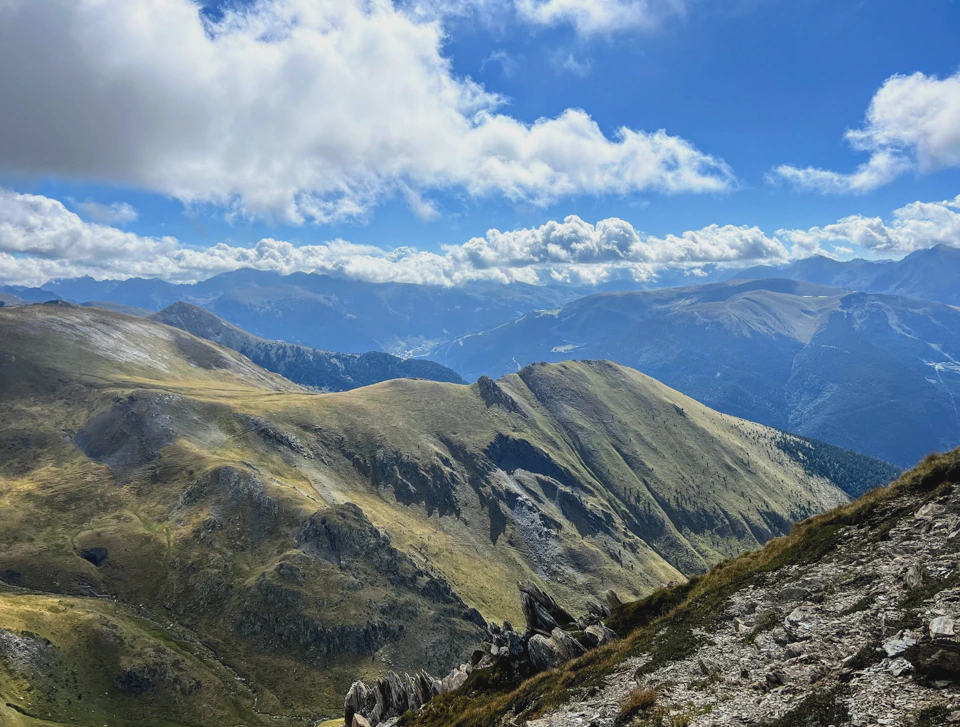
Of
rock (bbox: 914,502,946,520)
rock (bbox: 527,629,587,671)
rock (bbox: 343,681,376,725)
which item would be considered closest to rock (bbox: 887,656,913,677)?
rock (bbox: 914,502,946,520)

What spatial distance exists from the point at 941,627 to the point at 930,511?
46.7 ft

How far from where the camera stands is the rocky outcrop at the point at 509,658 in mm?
49938

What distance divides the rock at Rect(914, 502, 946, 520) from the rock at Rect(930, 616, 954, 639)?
12780 millimetres

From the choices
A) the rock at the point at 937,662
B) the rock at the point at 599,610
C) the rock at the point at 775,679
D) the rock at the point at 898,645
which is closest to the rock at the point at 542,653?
the rock at the point at 599,610

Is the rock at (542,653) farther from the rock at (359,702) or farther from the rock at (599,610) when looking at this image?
the rock at (359,702)

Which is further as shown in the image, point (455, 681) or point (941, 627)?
point (455, 681)

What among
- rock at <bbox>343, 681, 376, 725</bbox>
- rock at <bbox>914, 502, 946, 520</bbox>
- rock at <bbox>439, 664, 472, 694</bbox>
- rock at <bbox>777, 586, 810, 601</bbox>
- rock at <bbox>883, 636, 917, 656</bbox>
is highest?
rock at <bbox>914, 502, 946, 520</bbox>

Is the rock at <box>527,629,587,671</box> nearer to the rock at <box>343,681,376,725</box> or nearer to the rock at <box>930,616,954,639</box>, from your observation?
the rock at <box>343,681,376,725</box>

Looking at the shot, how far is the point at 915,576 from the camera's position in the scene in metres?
31.8

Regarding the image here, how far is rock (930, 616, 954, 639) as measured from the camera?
84.9 feet

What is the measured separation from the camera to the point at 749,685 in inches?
1193

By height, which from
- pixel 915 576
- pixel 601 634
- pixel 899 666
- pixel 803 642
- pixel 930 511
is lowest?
pixel 601 634

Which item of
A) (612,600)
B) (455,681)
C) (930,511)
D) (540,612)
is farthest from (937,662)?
(455,681)

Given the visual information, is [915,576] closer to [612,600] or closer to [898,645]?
[898,645]
